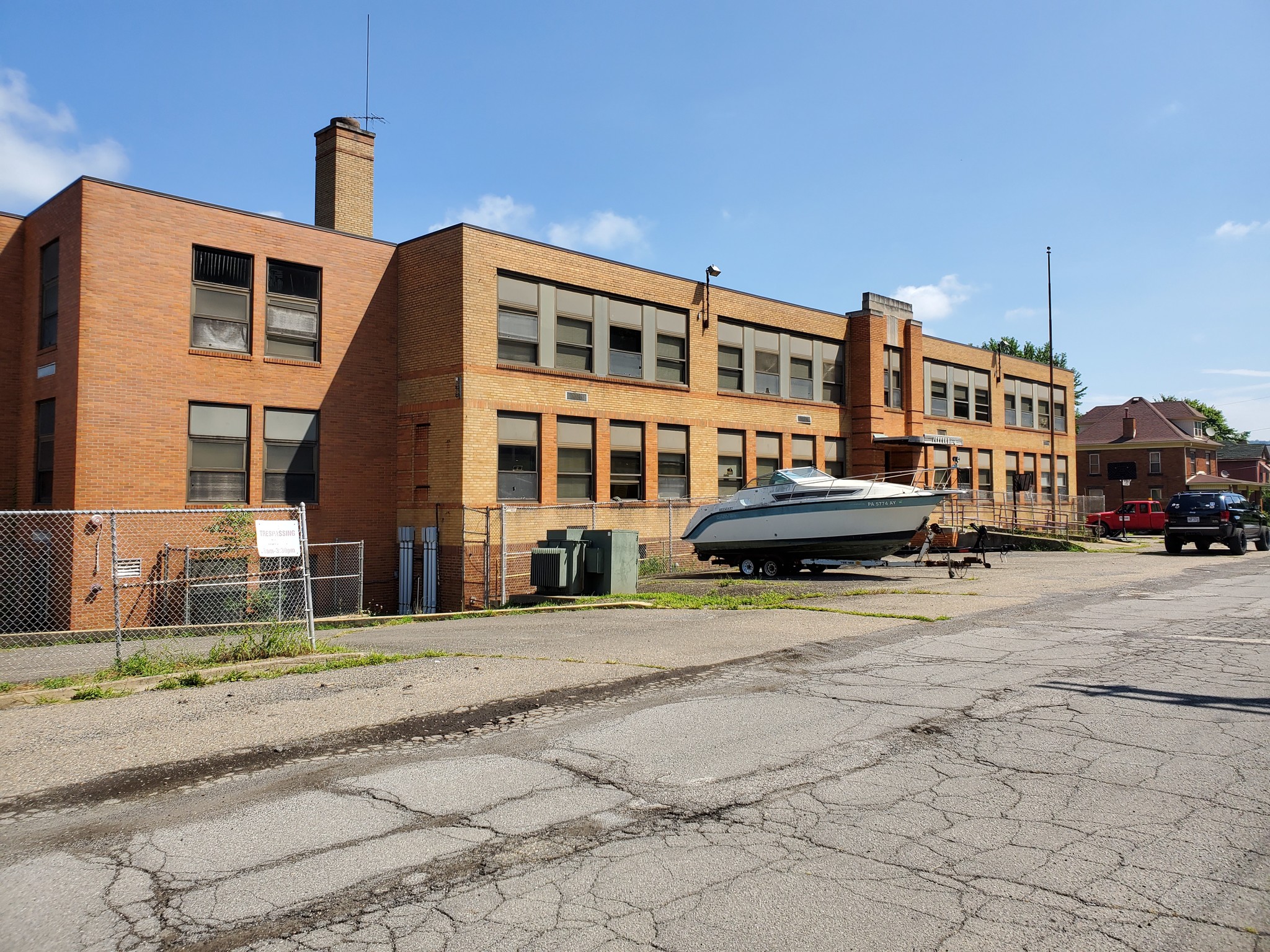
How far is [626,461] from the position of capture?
26625 millimetres

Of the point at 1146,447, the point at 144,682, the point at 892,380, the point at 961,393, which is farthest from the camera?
the point at 1146,447

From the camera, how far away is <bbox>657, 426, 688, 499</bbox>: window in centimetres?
2755

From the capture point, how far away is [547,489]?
955 inches

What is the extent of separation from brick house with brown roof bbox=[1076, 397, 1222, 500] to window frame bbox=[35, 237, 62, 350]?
61.7 metres

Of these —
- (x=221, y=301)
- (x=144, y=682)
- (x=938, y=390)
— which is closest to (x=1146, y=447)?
(x=938, y=390)

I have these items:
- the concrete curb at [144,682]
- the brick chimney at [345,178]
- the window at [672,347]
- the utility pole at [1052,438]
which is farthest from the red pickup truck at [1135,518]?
the concrete curb at [144,682]

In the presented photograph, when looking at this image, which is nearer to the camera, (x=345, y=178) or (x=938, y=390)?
(x=345, y=178)

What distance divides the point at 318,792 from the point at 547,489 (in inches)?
722

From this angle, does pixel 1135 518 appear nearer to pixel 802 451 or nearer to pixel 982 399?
pixel 982 399

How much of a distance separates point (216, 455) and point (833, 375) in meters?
22.5

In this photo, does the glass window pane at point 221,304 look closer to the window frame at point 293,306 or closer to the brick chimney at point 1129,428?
the window frame at point 293,306

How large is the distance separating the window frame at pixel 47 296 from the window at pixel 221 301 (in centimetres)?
307

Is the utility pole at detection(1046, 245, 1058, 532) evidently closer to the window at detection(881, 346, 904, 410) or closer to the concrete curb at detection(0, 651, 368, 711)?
the window at detection(881, 346, 904, 410)

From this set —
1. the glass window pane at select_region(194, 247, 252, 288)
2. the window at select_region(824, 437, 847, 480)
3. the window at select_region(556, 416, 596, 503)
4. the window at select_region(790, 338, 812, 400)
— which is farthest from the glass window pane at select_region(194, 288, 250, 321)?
the window at select_region(824, 437, 847, 480)
